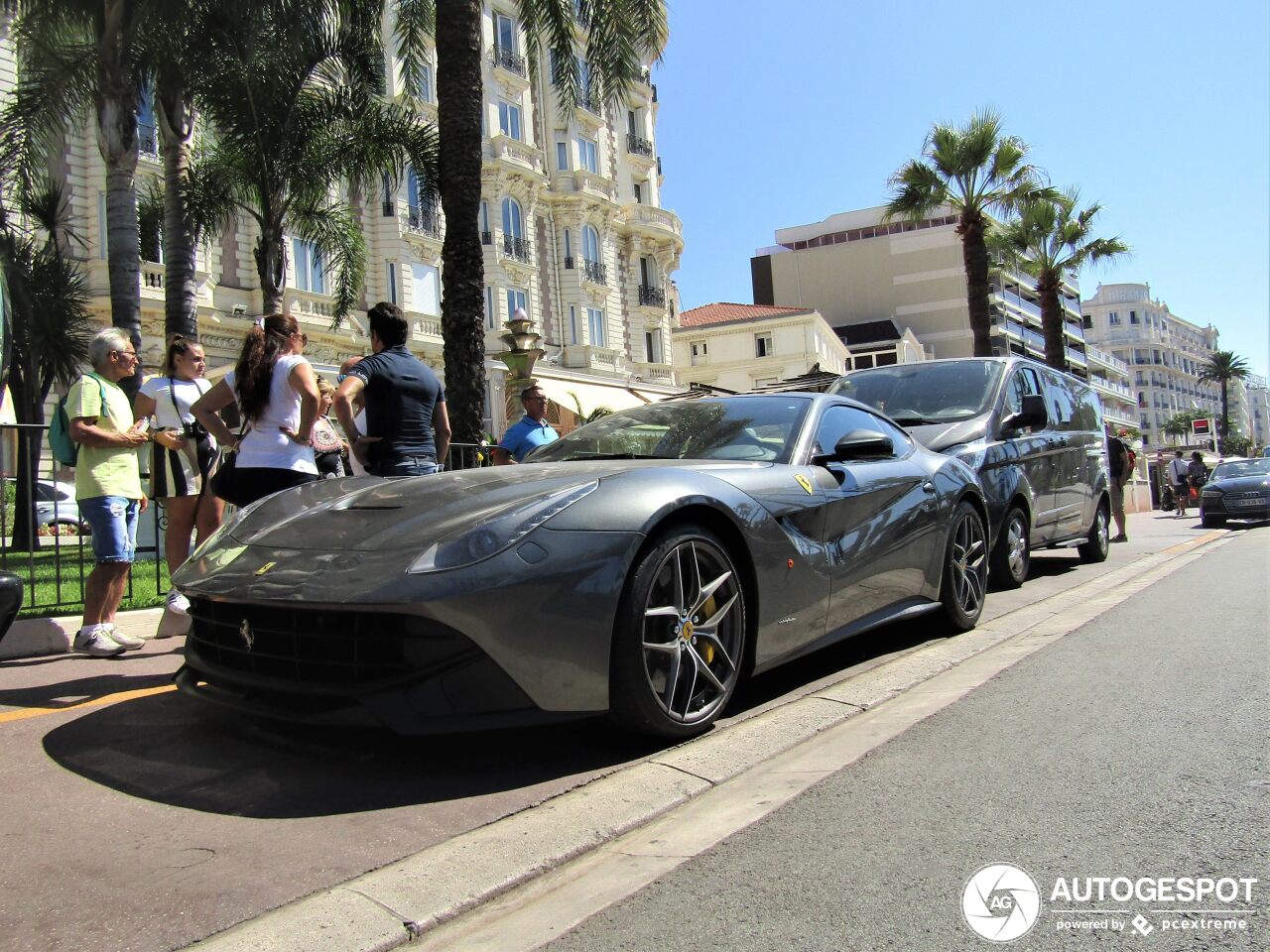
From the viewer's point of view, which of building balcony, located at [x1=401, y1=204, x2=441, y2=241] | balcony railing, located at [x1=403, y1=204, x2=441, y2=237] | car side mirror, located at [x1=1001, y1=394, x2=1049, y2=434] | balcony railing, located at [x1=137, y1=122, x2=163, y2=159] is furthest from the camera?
balcony railing, located at [x1=403, y1=204, x2=441, y2=237]

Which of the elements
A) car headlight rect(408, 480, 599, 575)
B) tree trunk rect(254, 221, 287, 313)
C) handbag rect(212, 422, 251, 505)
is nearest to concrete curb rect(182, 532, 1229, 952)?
car headlight rect(408, 480, 599, 575)

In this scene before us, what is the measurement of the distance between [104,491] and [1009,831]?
4.36 metres

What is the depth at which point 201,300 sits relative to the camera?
24.5 meters

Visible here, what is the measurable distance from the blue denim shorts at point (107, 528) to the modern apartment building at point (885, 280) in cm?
6828

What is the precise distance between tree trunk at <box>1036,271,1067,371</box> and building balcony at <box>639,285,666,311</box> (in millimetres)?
15709

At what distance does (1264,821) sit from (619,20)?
39.1 feet

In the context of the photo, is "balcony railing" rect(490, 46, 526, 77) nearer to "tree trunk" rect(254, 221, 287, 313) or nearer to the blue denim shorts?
"tree trunk" rect(254, 221, 287, 313)

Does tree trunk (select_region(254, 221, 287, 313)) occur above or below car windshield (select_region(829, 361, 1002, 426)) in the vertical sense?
above

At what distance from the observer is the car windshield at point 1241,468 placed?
19.4m

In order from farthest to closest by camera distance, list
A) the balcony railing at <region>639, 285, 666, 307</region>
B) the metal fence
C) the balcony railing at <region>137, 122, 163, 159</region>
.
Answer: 1. the balcony railing at <region>639, 285, 666, 307</region>
2. the balcony railing at <region>137, 122, 163, 159</region>
3. the metal fence

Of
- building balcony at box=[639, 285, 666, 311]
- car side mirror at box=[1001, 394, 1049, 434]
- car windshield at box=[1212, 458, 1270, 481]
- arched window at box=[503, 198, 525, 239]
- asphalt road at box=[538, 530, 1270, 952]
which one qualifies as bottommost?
asphalt road at box=[538, 530, 1270, 952]

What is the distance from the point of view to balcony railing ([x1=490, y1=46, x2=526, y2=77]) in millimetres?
35344

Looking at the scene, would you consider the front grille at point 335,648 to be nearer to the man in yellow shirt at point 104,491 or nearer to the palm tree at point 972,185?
the man in yellow shirt at point 104,491

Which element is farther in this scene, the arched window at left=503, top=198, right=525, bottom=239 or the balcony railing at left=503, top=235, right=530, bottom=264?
the arched window at left=503, top=198, right=525, bottom=239
